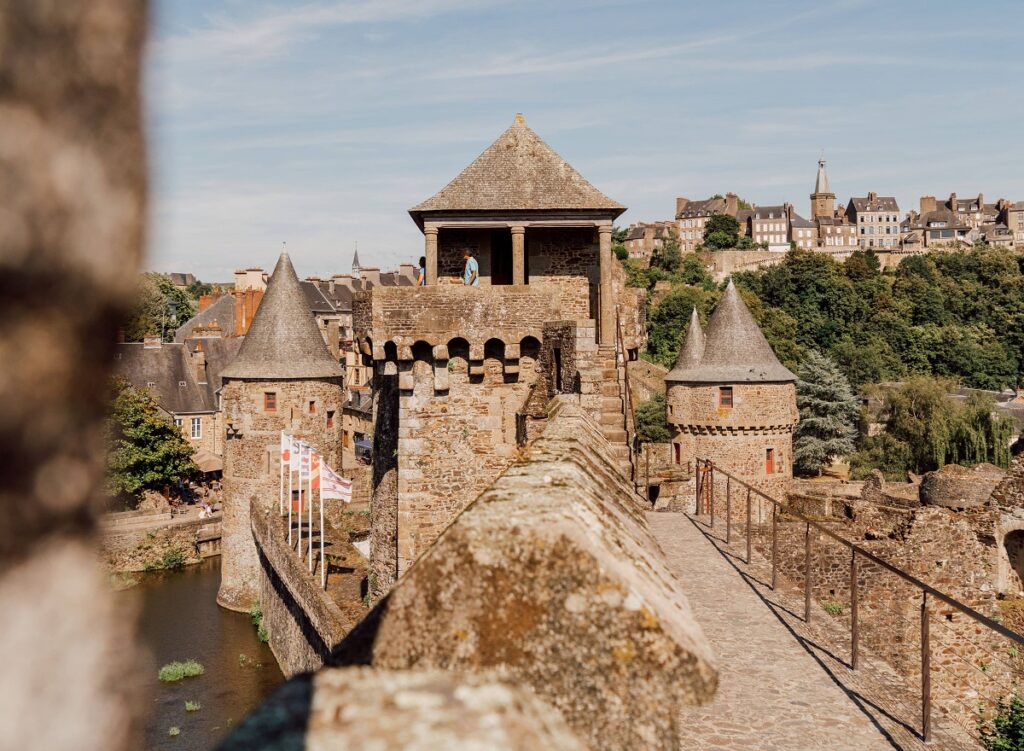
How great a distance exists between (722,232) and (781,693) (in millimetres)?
125847

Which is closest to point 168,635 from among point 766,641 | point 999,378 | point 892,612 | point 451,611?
point 892,612

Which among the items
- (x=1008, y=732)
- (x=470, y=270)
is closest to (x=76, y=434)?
(x=1008, y=732)

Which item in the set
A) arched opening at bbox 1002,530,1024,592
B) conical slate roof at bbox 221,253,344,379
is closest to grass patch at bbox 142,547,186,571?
conical slate roof at bbox 221,253,344,379

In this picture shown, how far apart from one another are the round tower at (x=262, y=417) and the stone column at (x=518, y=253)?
56.8ft

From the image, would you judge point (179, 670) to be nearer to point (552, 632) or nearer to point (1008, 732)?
point (1008, 732)

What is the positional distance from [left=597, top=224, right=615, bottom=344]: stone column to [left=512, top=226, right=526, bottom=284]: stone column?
1.34 meters

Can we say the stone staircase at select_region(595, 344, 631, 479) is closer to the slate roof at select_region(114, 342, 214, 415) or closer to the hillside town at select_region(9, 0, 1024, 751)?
the hillside town at select_region(9, 0, 1024, 751)

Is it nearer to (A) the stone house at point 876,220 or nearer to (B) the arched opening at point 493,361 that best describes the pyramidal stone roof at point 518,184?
(B) the arched opening at point 493,361

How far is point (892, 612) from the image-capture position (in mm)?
16188

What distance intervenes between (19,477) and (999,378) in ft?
291

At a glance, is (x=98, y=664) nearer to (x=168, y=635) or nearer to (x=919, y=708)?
(x=919, y=708)

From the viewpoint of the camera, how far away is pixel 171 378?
50781 mm

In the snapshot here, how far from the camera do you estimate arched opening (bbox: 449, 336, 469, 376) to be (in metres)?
13.2

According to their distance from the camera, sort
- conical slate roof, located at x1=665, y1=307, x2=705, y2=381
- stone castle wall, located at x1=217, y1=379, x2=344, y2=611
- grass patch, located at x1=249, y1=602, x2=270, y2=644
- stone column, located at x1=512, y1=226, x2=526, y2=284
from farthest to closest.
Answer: conical slate roof, located at x1=665, y1=307, x2=705, y2=381
stone castle wall, located at x1=217, y1=379, x2=344, y2=611
grass patch, located at x1=249, y1=602, x2=270, y2=644
stone column, located at x1=512, y1=226, x2=526, y2=284
